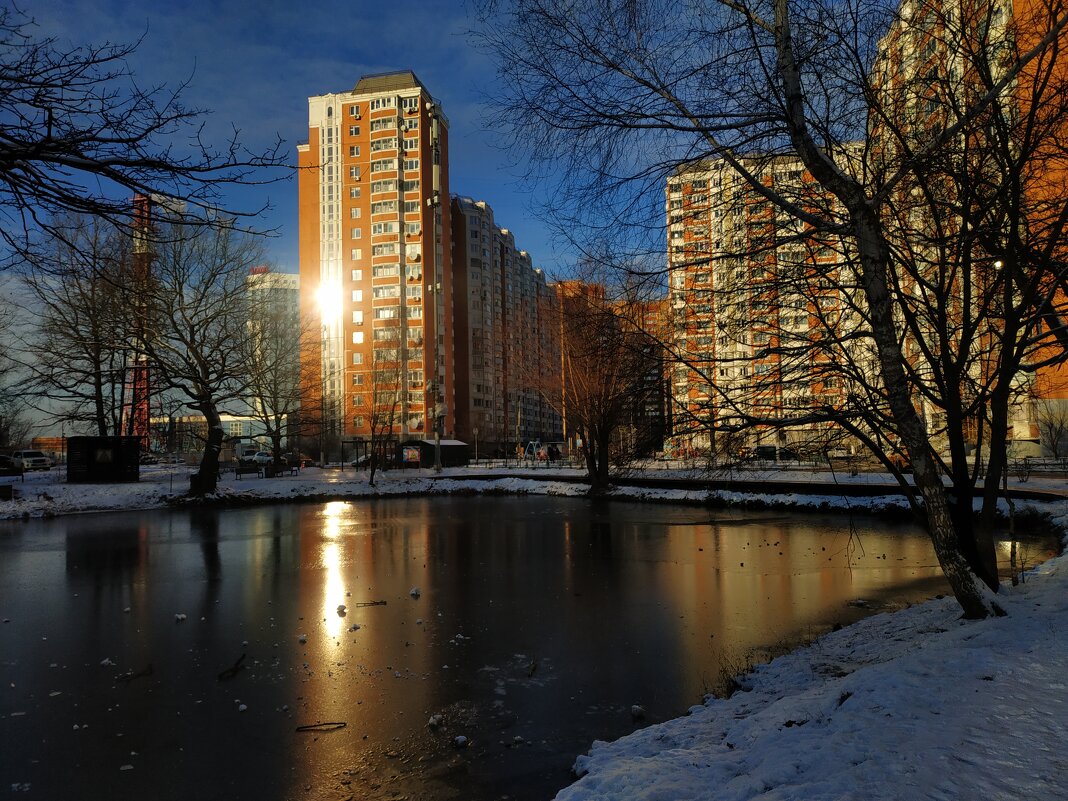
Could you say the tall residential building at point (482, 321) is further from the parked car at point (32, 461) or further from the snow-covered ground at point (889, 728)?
the snow-covered ground at point (889, 728)

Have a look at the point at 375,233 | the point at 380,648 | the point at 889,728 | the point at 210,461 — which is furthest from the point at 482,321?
the point at 889,728

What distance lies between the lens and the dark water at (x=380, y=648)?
4.45 m

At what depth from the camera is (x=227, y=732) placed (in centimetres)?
493

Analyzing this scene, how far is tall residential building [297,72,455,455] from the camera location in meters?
72.4

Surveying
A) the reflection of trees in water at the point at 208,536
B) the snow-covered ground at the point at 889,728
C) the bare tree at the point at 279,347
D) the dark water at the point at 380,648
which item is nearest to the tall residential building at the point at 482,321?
the bare tree at the point at 279,347

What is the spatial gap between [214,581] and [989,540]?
428 inches

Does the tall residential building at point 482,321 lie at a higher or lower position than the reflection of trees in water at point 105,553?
higher

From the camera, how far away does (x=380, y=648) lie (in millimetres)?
7000

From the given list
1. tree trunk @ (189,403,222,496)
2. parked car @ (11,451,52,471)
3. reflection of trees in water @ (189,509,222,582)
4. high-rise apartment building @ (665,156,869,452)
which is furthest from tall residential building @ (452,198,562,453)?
high-rise apartment building @ (665,156,869,452)

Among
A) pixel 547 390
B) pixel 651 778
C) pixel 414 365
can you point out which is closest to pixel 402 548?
pixel 651 778

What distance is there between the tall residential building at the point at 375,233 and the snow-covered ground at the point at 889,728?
2654 inches

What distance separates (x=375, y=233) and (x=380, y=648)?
7172cm

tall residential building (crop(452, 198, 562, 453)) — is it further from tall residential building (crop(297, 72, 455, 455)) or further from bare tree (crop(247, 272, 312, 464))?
bare tree (crop(247, 272, 312, 464))

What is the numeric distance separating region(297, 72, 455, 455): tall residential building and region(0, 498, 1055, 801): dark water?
2307 inches
